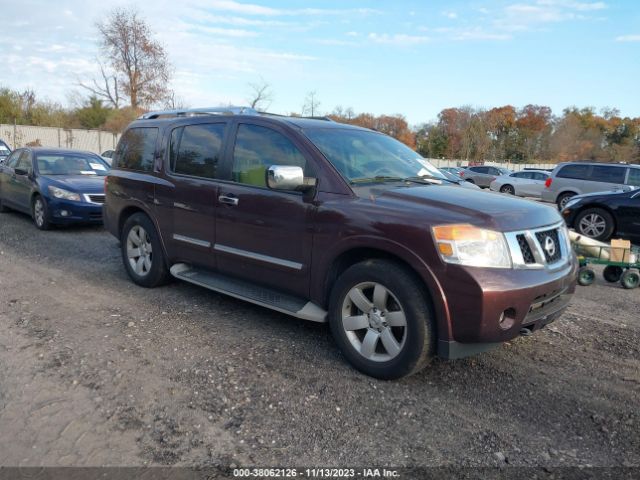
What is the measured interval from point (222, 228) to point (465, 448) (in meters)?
2.84

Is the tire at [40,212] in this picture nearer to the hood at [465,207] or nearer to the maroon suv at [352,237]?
the maroon suv at [352,237]

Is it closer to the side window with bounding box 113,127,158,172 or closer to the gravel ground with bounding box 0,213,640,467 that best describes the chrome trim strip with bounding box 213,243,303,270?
the gravel ground with bounding box 0,213,640,467

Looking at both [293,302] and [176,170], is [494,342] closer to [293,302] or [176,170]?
[293,302]

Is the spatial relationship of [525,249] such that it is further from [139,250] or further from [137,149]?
[137,149]

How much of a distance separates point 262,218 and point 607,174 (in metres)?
14.9

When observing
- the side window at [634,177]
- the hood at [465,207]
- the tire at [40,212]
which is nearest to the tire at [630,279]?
the hood at [465,207]

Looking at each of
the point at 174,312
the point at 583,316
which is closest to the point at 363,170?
the point at 174,312

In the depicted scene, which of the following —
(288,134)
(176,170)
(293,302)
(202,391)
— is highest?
(288,134)

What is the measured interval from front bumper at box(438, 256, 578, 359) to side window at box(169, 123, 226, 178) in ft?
8.81

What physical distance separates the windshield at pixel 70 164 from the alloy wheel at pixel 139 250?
16.5 feet

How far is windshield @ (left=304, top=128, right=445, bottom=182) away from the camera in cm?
409

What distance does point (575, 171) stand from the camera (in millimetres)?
16297

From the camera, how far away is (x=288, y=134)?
4.27 m

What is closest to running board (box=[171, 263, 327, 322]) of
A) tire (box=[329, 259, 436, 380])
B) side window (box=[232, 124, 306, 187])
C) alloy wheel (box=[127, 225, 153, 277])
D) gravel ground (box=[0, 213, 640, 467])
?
tire (box=[329, 259, 436, 380])
